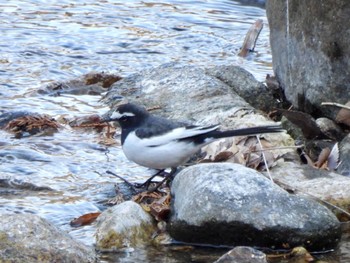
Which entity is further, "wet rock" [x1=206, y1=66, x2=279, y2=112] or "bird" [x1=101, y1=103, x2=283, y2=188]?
"wet rock" [x1=206, y1=66, x2=279, y2=112]

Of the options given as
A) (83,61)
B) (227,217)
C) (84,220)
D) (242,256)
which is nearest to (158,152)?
(84,220)

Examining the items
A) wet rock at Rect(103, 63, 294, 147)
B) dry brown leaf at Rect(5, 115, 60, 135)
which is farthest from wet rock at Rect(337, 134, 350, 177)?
dry brown leaf at Rect(5, 115, 60, 135)

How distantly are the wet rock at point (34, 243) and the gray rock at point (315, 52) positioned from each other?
354 cm

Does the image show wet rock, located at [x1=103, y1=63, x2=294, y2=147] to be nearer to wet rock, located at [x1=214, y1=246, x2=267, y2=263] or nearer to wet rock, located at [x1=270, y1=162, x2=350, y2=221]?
wet rock, located at [x1=270, y1=162, x2=350, y2=221]

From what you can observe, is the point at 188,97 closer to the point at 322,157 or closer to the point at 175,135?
the point at 322,157

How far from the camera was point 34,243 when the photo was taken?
5.77 metres

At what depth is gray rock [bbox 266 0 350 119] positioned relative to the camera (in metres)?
8.55

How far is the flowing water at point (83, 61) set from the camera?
24.8ft

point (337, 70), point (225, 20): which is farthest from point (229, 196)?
point (225, 20)

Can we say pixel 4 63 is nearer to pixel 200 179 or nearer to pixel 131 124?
pixel 131 124

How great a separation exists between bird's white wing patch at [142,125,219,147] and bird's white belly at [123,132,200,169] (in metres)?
0.02

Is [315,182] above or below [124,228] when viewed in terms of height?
above

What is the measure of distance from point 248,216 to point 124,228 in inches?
32.8

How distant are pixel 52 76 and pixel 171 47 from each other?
205 centimetres
